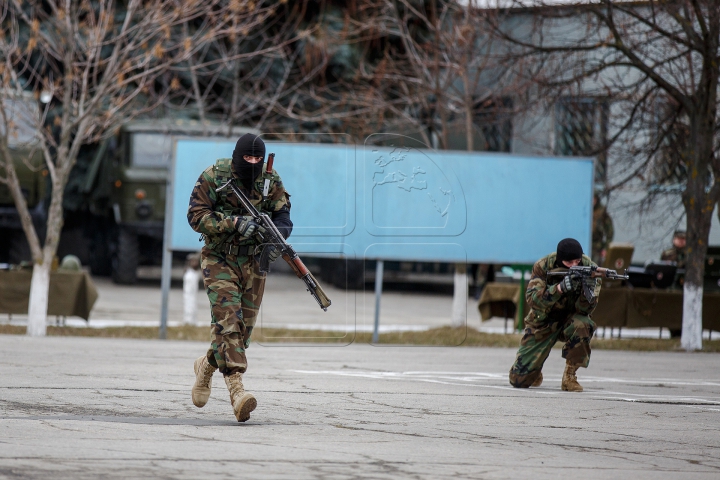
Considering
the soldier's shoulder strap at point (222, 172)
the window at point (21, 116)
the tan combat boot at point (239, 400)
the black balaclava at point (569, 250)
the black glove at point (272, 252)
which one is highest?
the window at point (21, 116)

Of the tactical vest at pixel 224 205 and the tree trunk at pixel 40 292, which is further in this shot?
the tree trunk at pixel 40 292

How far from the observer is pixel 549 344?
32.7ft

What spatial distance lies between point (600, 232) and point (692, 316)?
19.2 ft

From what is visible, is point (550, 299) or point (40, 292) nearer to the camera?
point (550, 299)

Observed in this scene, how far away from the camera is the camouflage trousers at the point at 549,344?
385 inches

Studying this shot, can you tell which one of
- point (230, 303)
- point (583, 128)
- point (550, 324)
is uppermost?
point (583, 128)

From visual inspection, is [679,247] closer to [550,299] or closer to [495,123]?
[495,123]

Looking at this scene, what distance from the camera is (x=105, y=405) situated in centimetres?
759

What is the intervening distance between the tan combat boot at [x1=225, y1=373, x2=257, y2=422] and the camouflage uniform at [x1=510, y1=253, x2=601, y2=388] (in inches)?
139

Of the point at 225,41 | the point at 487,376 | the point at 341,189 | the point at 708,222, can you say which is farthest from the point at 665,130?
the point at 225,41

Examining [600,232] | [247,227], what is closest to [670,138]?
[600,232]

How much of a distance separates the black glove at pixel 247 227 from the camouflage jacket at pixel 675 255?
1409cm

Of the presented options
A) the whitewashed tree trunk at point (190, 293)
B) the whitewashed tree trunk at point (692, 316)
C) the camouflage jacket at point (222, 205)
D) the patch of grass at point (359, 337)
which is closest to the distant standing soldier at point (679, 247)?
the patch of grass at point (359, 337)

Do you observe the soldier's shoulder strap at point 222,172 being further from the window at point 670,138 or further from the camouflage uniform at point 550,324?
the window at point 670,138
